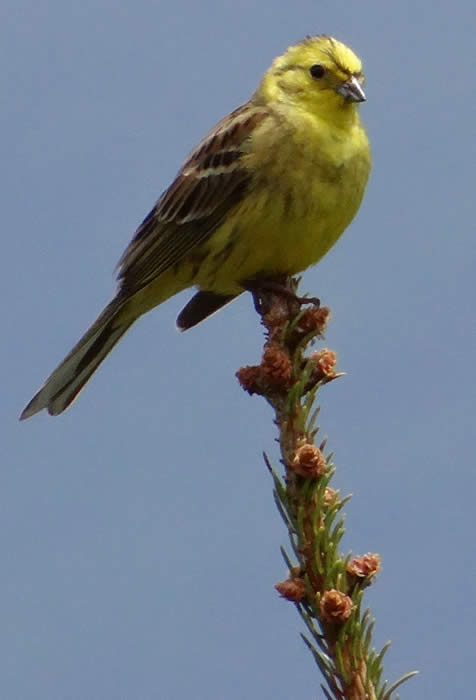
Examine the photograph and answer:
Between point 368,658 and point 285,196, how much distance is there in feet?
8.56

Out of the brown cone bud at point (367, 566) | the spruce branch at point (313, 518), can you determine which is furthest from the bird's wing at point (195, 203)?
the brown cone bud at point (367, 566)

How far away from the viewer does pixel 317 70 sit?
5191mm

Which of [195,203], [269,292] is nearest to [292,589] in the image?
[269,292]

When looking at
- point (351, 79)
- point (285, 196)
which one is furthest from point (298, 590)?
point (351, 79)

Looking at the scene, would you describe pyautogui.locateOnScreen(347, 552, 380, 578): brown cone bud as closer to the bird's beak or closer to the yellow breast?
the yellow breast

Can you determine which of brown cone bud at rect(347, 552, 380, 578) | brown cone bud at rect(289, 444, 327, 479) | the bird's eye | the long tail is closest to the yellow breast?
the bird's eye

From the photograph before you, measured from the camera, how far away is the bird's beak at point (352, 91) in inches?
197

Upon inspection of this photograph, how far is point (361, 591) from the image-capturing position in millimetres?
2424

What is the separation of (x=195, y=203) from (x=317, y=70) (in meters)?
0.77

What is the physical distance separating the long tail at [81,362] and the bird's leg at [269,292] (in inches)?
38.7

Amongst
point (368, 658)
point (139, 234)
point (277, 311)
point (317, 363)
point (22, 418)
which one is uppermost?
point (139, 234)

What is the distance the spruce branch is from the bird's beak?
74.7 inches

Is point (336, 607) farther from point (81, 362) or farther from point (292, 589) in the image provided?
point (81, 362)

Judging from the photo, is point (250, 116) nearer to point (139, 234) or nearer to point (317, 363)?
point (139, 234)
